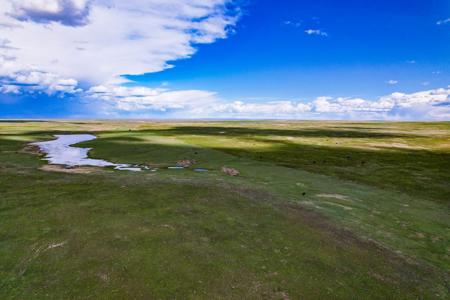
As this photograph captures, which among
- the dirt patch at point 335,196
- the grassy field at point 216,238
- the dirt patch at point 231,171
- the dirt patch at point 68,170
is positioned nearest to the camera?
the grassy field at point 216,238

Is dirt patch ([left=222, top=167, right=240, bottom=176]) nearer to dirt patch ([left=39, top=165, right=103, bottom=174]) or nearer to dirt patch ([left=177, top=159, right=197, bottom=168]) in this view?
dirt patch ([left=177, top=159, right=197, bottom=168])

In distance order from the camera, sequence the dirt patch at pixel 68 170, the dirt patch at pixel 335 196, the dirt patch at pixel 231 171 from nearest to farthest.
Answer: the dirt patch at pixel 335 196 < the dirt patch at pixel 68 170 < the dirt patch at pixel 231 171

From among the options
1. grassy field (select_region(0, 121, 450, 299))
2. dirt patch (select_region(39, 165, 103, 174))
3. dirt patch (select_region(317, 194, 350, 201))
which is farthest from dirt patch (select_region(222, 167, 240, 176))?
dirt patch (select_region(39, 165, 103, 174))

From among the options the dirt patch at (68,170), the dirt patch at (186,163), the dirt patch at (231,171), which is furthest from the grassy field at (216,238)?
the dirt patch at (186,163)

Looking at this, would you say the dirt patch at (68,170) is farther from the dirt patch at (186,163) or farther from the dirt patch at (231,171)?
the dirt patch at (231,171)

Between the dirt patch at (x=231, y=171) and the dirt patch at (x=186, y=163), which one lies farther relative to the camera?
the dirt patch at (x=186, y=163)

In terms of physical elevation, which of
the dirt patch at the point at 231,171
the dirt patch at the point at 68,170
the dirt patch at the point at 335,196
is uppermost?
the dirt patch at the point at 68,170

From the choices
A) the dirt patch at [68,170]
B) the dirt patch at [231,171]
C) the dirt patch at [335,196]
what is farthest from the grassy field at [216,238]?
the dirt patch at [231,171]

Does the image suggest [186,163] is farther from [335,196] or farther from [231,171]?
[335,196]

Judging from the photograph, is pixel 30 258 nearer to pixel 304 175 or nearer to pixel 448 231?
pixel 448 231

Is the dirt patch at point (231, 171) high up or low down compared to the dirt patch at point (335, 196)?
up

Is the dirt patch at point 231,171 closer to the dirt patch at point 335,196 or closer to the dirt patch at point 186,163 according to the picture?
the dirt patch at point 186,163

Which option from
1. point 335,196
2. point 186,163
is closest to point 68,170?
point 186,163
